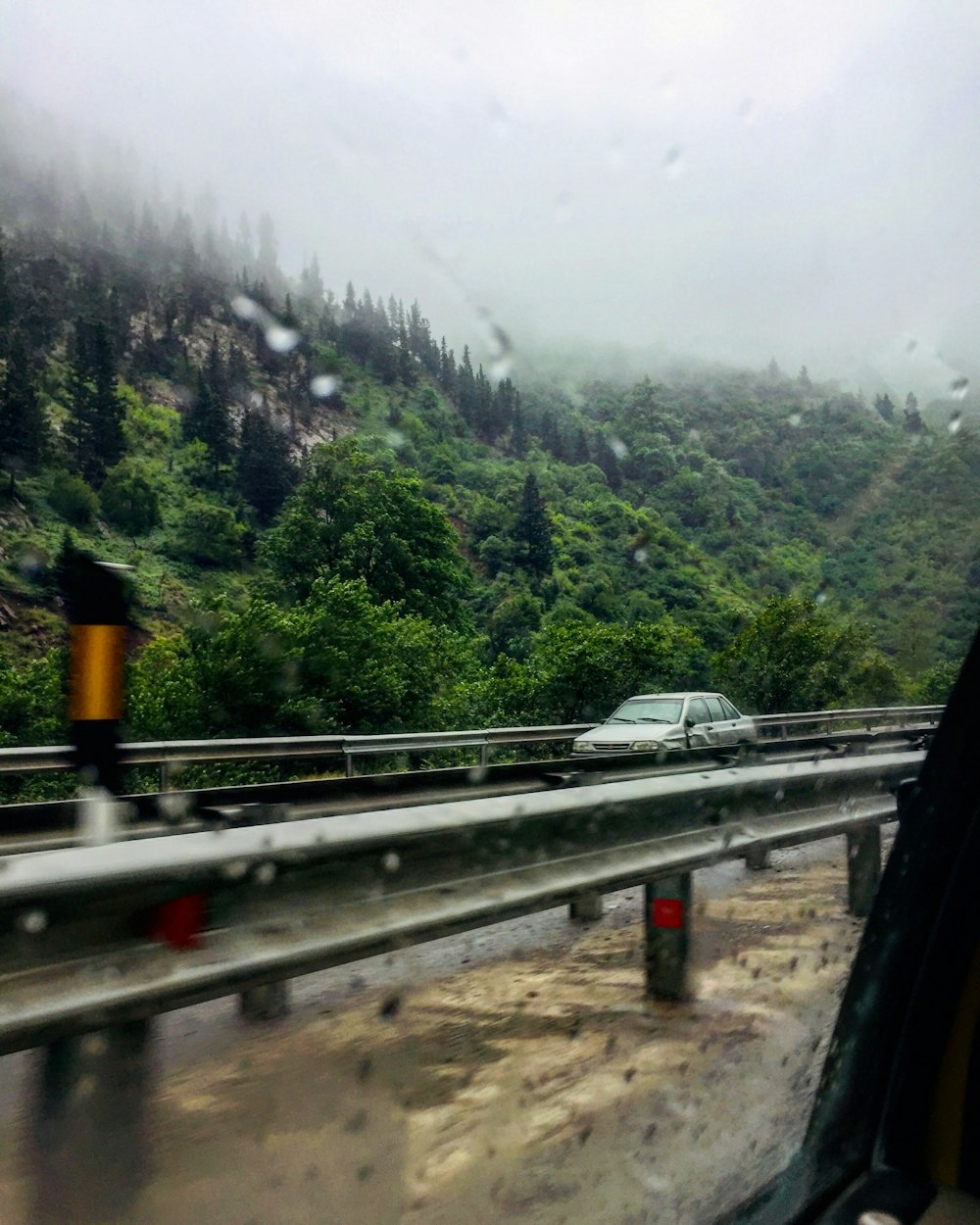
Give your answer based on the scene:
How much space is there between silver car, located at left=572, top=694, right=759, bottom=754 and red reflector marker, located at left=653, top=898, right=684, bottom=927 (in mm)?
10730

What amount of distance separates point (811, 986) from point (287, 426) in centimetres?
4569

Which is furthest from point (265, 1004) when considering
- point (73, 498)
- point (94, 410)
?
point (94, 410)

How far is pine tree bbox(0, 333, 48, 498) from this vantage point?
38.5 meters

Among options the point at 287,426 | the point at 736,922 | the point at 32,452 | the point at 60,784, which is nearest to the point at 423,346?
the point at 287,426

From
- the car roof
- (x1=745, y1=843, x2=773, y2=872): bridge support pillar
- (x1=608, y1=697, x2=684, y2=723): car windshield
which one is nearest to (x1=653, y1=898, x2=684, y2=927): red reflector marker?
(x1=745, y1=843, x2=773, y2=872): bridge support pillar

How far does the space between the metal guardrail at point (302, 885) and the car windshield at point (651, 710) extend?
38.4ft

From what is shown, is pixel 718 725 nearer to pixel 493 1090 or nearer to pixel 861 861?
pixel 861 861

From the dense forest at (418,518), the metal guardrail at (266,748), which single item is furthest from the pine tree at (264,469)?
the metal guardrail at (266,748)

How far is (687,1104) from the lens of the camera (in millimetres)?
2607

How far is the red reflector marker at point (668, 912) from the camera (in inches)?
148

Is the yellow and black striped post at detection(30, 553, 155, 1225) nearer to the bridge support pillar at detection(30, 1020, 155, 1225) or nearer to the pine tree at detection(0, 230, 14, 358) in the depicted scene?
the bridge support pillar at detection(30, 1020, 155, 1225)

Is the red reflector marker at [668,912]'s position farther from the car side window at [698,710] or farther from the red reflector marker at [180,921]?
the car side window at [698,710]

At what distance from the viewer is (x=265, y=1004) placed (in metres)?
3.11

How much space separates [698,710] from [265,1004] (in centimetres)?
1296
